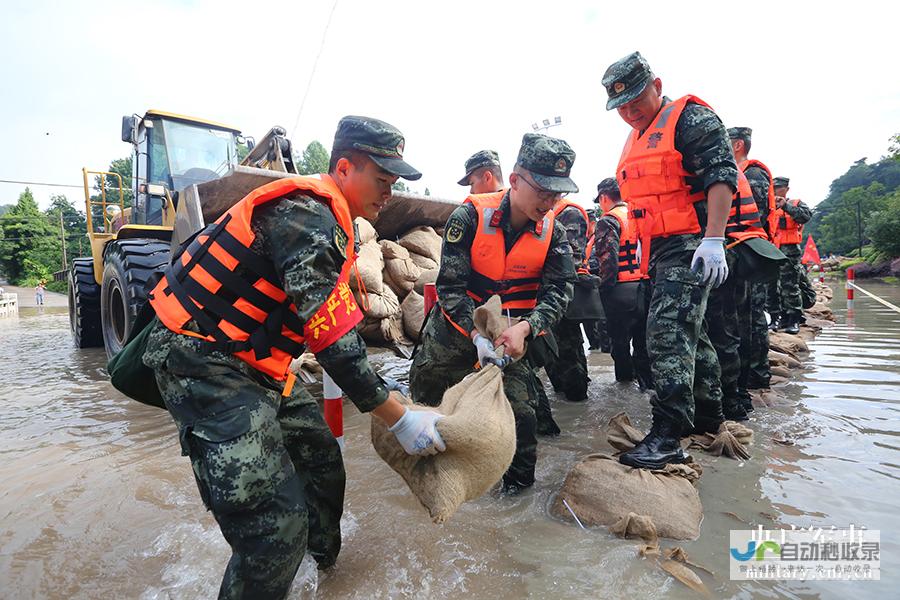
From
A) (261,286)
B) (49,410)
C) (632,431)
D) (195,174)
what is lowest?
(49,410)

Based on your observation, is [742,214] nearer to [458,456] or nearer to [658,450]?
[658,450]

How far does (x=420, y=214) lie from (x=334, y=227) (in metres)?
5.06

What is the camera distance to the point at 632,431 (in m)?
2.69

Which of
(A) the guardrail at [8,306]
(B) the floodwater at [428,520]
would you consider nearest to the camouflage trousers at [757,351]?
(B) the floodwater at [428,520]

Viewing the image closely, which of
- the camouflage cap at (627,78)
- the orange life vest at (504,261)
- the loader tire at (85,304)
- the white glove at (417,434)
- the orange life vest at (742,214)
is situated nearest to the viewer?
the white glove at (417,434)

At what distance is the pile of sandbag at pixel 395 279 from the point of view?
5352 millimetres

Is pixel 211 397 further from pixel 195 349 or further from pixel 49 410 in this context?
pixel 49 410

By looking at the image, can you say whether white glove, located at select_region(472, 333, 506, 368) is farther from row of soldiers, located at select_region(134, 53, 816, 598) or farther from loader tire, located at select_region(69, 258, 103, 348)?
loader tire, located at select_region(69, 258, 103, 348)

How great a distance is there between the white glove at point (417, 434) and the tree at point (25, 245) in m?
46.0

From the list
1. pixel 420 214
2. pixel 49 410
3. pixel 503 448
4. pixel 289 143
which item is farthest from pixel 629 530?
pixel 289 143

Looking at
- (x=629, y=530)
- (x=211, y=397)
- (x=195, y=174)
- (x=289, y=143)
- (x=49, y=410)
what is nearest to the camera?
(x=211, y=397)

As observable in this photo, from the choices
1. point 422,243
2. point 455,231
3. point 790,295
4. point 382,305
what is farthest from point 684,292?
point 790,295

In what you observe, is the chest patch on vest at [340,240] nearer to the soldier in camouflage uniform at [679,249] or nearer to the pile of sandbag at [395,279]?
the soldier in camouflage uniform at [679,249]

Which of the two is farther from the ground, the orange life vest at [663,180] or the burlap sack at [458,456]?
the orange life vest at [663,180]
